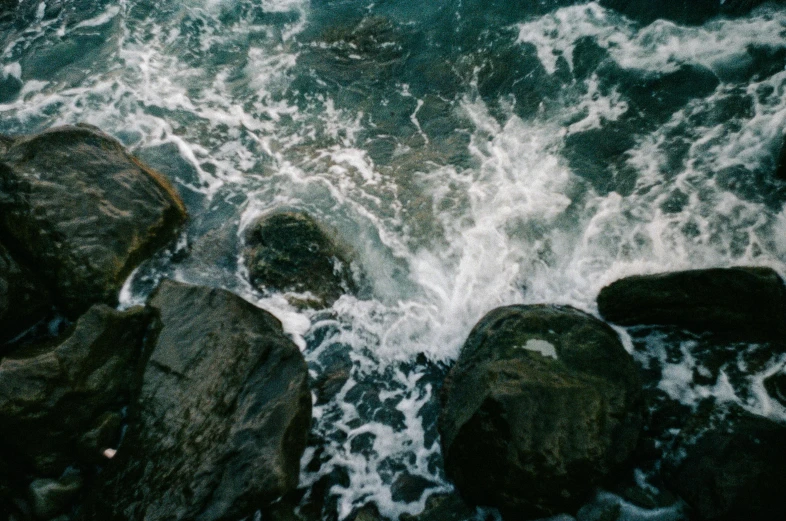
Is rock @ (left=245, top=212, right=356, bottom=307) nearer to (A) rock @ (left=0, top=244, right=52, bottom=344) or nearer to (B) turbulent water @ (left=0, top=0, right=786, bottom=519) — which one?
(B) turbulent water @ (left=0, top=0, right=786, bottom=519)

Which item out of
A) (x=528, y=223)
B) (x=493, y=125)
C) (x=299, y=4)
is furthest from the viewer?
(x=299, y=4)

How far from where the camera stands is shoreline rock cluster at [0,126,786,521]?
3695 mm

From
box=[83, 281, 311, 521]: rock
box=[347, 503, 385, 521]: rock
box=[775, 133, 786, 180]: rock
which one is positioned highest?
box=[775, 133, 786, 180]: rock

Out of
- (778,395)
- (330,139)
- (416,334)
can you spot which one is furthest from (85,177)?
(778,395)

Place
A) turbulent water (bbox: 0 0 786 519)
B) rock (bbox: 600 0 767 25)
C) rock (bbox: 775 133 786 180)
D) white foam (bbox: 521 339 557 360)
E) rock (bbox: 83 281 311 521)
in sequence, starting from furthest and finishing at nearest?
rock (bbox: 600 0 767 25) → rock (bbox: 775 133 786 180) → turbulent water (bbox: 0 0 786 519) → white foam (bbox: 521 339 557 360) → rock (bbox: 83 281 311 521)

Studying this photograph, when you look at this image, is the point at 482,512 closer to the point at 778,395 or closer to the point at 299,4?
the point at 778,395

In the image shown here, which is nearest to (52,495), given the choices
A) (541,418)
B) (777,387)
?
(541,418)

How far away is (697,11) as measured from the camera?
7.54m

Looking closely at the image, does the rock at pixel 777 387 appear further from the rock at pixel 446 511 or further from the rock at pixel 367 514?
the rock at pixel 367 514

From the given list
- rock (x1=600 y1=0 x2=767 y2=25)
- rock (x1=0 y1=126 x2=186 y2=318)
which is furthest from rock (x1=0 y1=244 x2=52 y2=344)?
rock (x1=600 y1=0 x2=767 y2=25)

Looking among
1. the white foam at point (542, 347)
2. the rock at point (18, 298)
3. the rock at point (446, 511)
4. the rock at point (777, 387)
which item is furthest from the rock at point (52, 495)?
the rock at point (777, 387)

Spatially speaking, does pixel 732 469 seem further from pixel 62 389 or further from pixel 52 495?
pixel 62 389

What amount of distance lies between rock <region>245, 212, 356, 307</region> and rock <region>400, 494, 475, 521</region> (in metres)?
2.56

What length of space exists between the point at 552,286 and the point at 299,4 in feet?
29.2
